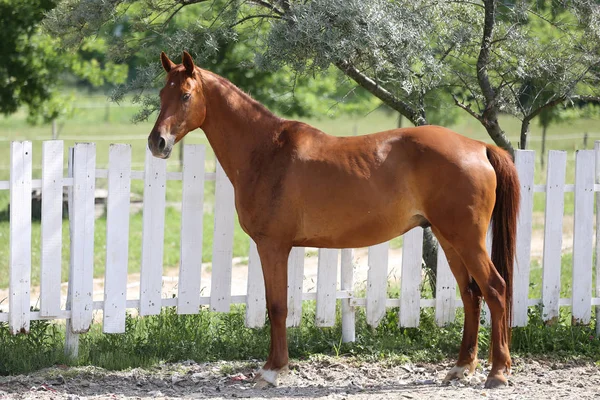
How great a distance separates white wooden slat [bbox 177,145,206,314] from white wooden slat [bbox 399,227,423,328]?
5.47ft

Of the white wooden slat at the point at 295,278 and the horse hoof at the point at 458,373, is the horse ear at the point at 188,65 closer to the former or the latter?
the white wooden slat at the point at 295,278

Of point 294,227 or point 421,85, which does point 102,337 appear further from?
point 421,85

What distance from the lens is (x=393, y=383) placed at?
5.28 metres

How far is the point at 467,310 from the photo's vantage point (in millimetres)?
5422

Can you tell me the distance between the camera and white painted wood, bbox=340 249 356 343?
6.07 m

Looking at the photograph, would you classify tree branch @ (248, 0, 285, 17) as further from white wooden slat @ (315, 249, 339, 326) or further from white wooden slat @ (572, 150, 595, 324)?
white wooden slat @ (572, 150, 595, 324)

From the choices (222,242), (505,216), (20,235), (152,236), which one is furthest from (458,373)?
(20,235)

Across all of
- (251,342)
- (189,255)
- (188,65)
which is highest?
(188,65)

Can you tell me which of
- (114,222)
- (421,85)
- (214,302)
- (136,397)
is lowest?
(136,397)

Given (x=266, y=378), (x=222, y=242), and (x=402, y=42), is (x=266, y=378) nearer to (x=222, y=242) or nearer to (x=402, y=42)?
(x=222, y=242)

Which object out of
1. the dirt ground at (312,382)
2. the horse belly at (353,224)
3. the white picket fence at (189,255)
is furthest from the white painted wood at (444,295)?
the horse belly at (353,224)

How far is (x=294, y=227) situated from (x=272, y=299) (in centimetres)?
52

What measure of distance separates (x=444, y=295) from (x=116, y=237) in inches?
106

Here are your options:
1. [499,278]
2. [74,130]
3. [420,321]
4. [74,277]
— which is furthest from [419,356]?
[74,130]
